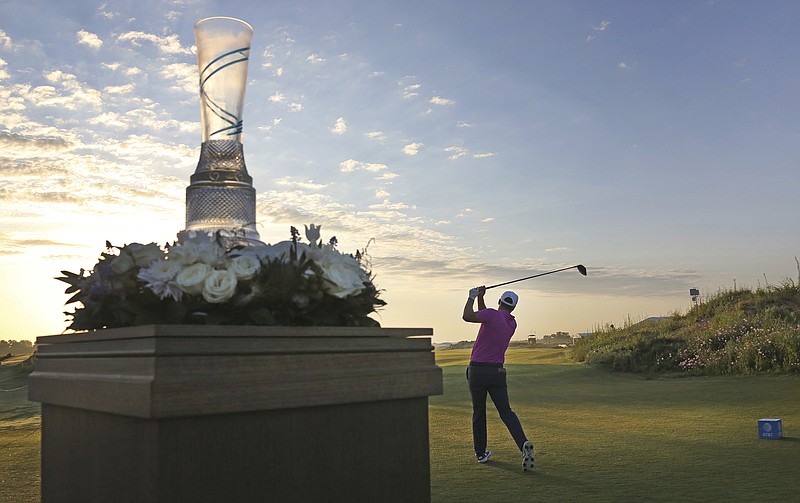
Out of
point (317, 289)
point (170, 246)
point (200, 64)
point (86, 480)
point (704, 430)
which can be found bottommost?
point (704, 430)

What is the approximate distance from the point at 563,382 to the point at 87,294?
14616 millimetres

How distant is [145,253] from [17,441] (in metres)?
8.61

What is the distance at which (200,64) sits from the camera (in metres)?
3.17

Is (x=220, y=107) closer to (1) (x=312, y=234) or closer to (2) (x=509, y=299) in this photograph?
(1) (x=312, y=234)

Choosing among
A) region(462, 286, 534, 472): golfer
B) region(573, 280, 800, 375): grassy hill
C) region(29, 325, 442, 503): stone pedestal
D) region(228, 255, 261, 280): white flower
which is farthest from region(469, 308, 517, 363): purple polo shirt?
region(573, 280, 800, 375): grassy hill

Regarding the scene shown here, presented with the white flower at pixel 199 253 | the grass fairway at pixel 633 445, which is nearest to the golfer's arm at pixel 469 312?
the grass fairway at pixel 633 445

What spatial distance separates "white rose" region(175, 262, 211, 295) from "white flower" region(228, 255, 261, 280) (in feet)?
0.28

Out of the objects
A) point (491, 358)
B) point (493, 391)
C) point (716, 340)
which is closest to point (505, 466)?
point (493, 391)

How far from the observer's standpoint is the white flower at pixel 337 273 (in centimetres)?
258

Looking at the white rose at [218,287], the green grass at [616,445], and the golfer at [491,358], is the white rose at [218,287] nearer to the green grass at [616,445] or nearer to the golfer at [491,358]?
the green grass at [616,445]

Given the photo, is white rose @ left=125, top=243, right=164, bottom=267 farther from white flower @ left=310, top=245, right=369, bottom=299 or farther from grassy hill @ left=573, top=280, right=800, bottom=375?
grassy hill @ left=573, top=280, right=800, bottom=375

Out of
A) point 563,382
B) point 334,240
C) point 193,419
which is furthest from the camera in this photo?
point 563,382

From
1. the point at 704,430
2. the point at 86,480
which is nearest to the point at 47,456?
the point at 86,480

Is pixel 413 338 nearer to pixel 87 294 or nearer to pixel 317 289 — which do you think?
pixel 317 289
